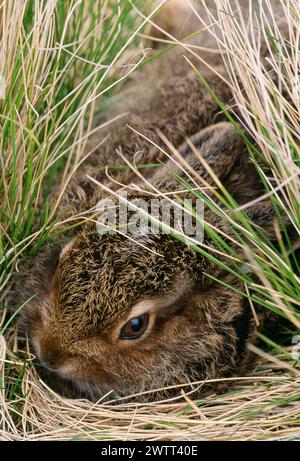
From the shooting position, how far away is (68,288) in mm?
3367

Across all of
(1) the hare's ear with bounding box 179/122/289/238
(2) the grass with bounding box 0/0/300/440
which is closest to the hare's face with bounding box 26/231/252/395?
(2) the grass with bounding box 0/0/300/440

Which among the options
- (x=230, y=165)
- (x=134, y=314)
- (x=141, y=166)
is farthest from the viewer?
(x=230, y=165)

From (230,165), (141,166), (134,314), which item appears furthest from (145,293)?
(230,165)

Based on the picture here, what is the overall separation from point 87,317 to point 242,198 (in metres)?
1.15

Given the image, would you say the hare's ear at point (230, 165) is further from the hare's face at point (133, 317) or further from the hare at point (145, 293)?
the hare's face at point (133, 317)

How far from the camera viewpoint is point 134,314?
11.1ft

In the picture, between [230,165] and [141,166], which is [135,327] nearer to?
[141,166]

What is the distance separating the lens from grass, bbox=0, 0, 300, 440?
11.0 feet

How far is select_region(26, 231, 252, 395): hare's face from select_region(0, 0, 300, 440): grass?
0.15 meters

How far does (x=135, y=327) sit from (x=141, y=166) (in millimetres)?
833

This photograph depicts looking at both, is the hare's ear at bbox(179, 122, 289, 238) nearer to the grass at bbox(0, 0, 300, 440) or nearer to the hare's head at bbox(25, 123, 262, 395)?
the grass at bbox(0, 0, 300, 440)

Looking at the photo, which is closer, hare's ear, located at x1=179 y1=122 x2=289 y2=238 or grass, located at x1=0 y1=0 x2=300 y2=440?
grass, located at x1=0 y1=0 x2=300 y2=440

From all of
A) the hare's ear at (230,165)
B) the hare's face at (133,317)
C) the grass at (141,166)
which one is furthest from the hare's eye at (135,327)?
the hare's ear at (230,165)
